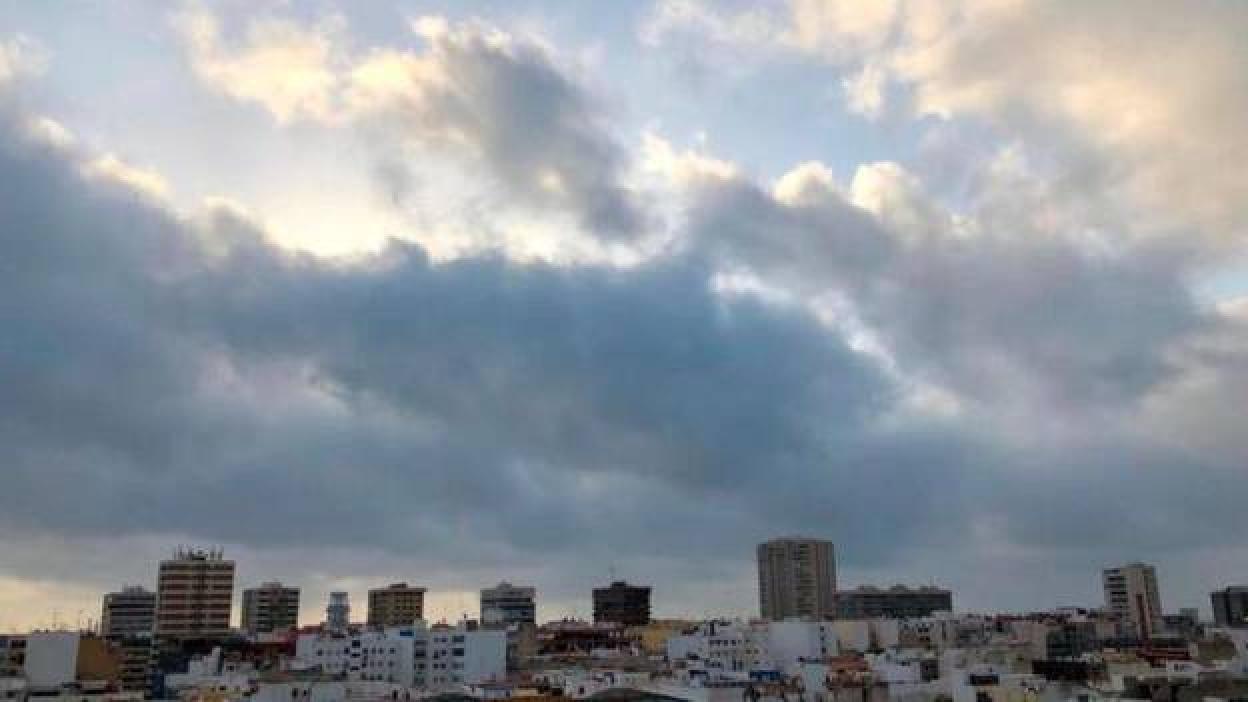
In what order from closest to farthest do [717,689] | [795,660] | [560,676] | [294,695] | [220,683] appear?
[717,689], [294,695], [220,683], [560,676], [795,660]

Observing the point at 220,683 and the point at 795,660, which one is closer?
the point at 220,683

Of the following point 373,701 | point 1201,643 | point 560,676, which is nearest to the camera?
point 373,701

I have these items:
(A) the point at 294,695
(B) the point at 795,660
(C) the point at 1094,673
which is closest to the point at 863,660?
(B) the point at 795,660

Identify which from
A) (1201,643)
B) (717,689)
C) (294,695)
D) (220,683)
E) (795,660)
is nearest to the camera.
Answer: (717,689)

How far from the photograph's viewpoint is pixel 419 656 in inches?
7180

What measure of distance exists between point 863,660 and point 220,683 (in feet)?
277

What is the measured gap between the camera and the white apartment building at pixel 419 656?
589ft

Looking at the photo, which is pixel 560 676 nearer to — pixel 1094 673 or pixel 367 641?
pixel 367 641

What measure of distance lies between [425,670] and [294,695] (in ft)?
174

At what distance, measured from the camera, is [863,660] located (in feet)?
534

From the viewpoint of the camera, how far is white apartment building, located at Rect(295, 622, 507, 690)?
179625mm

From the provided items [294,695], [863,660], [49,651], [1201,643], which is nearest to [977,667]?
[863,660]

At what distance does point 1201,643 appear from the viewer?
172 meters

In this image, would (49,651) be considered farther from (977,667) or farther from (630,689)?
(977,667)
